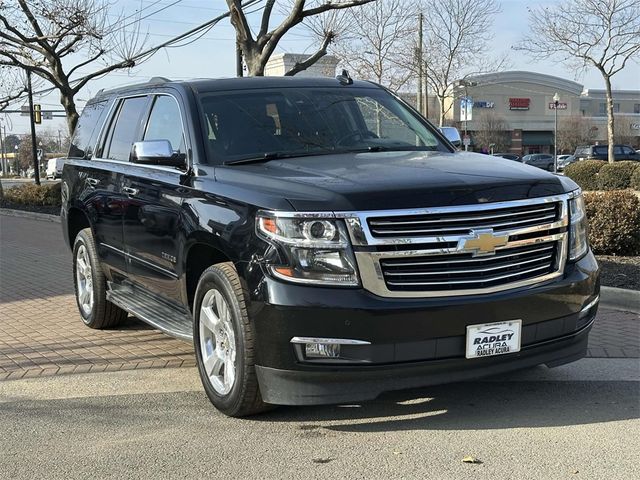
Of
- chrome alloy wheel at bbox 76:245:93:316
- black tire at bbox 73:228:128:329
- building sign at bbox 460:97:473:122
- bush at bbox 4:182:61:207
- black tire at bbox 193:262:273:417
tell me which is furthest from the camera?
building sign at bbox 460:97:473:122

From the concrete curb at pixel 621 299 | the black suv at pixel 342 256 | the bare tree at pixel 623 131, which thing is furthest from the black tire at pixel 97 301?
the bare tree at pixel 623 131

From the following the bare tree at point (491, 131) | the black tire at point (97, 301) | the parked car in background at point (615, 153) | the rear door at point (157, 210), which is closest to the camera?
the rear door at point (157, 210)

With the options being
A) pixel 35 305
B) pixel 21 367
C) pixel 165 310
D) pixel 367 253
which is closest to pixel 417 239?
pixel 367 253

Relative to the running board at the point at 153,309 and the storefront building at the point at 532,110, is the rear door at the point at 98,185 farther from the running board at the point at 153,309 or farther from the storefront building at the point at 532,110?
the storefront building at the point at 532,110

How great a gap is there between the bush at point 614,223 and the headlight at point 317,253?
6.14 metres

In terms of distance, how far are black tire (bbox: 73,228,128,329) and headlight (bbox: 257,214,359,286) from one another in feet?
10.4

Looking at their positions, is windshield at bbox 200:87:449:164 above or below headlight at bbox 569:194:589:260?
above

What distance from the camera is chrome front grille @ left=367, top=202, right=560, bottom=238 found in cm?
347

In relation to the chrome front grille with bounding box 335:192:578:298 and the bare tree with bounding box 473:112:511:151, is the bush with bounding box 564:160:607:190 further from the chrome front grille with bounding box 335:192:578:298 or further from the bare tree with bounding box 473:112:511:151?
the bare tree with bounding box 473:112:511:151

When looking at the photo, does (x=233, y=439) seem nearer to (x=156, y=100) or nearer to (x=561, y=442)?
(x=561, y=442)

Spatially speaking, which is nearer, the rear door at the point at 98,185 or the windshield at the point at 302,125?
the windshield at the point at 302,125

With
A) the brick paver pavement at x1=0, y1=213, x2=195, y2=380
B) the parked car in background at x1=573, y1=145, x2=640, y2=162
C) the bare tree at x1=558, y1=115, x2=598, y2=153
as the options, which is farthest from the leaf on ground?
the bare tree at x1=558, y1=115, x2=598, y2=153

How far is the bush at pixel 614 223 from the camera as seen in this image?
855 centimetres

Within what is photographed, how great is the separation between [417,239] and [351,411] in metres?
1.29
